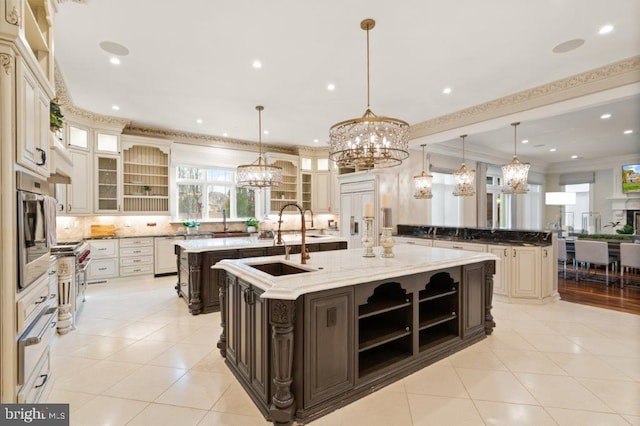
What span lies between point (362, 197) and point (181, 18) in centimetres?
491

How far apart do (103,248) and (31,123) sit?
4.95m

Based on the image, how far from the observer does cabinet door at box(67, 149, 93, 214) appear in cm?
542

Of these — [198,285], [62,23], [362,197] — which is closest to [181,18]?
[62,23]

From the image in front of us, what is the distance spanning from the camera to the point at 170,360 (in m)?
2.78

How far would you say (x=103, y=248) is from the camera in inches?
225

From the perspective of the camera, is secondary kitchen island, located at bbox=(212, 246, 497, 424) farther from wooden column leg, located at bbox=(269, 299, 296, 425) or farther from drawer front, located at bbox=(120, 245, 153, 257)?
drawer front, located at bbox=(120, 245, 153, 257)

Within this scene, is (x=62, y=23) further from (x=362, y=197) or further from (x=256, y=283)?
(x=362, y=197)

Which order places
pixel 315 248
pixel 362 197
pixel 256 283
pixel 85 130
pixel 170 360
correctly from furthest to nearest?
1. pixel 362 197
2. pixel 85 130
3. pixel 315 248
4. pixel 170 360
5. pixel 256 283

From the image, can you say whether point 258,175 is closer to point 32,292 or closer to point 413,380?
point 32,292

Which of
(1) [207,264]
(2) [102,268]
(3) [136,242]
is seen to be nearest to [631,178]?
(1) [207,264]

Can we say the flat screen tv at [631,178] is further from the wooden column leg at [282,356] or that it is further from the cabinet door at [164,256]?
the cabinet door at [164,256]

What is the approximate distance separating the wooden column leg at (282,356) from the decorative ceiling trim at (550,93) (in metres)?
4.68

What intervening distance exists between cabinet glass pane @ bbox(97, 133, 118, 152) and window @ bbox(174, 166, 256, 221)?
4.43ft

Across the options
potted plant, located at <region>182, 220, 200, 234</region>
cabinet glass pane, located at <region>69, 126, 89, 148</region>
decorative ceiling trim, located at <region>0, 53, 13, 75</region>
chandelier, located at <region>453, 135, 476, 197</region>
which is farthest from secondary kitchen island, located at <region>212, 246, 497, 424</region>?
cabinet glass pane, located at <region>69, 126, 89, 148</region>
